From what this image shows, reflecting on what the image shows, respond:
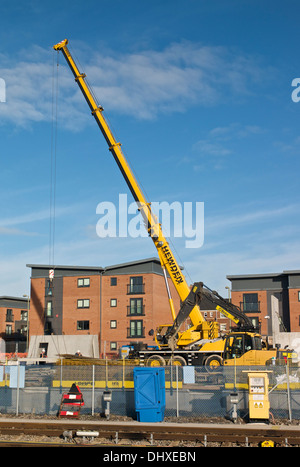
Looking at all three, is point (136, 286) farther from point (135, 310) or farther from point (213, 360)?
point (213, 360)

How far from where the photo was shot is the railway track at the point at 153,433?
1519 centimetres

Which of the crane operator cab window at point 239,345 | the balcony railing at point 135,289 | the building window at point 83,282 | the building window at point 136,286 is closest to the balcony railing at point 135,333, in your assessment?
the balcony railing at point 135,289

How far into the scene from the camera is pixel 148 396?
18969 millimetres

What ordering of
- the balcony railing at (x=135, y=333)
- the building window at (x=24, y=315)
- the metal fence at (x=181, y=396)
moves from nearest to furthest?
1. the metal fence at (x=181, y=396)
2. the balcony railing at (x=135, y=333)
3. the building window at (x=24, y=315)

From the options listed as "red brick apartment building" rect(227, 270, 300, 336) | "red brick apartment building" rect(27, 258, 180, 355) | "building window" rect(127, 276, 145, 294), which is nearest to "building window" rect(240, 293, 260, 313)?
"red brick apartment building" rect(227, 270, 300, 336)

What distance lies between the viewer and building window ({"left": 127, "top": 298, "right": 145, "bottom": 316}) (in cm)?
6056

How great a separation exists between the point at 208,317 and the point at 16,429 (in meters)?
56.7

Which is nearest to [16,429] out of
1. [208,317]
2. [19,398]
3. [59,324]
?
[19,398]

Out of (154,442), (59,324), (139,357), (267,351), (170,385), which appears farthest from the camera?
(59,324)

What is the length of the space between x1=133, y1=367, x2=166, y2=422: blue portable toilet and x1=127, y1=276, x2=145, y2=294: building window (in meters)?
41.8

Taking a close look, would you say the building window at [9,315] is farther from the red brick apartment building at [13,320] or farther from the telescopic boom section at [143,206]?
the telescopic boom section at [143,206]

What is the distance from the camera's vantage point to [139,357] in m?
34.7

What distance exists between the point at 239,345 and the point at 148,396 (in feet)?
42.7
